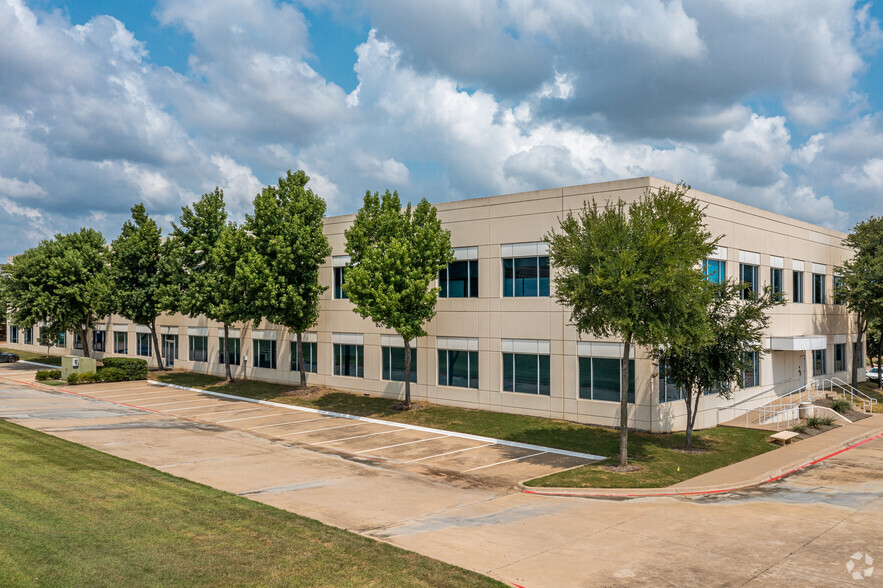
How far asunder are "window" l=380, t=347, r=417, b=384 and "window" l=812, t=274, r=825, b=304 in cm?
2697

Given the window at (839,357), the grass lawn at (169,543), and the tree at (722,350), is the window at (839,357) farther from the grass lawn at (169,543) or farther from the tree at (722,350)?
the grass lawn at (169,543)

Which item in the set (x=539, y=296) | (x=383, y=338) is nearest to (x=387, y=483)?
(x=539, y=296)

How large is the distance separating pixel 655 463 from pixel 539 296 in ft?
37.0

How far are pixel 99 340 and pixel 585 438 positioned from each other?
59459 millimetres

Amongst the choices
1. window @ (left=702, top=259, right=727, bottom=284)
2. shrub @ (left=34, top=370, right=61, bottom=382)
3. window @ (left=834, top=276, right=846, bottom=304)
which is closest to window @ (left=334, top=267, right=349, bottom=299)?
window @ (left=702, top=259, right=727, bottom=284)

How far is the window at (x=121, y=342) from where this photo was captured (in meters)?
64.1

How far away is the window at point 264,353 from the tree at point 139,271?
8.85m

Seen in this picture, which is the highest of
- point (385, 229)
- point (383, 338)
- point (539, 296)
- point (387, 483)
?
point (385, 229)

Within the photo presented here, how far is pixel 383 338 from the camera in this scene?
38594 mm

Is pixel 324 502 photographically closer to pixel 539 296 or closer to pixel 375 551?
pixel 375 551

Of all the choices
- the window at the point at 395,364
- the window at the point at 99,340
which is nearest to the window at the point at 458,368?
the window at the point at 395,364

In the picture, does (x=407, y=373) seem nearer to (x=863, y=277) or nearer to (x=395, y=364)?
(x=395, y=364)

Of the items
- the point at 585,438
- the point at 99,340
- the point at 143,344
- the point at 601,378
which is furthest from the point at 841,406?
the point at 99,340

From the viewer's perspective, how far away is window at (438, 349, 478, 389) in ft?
114
